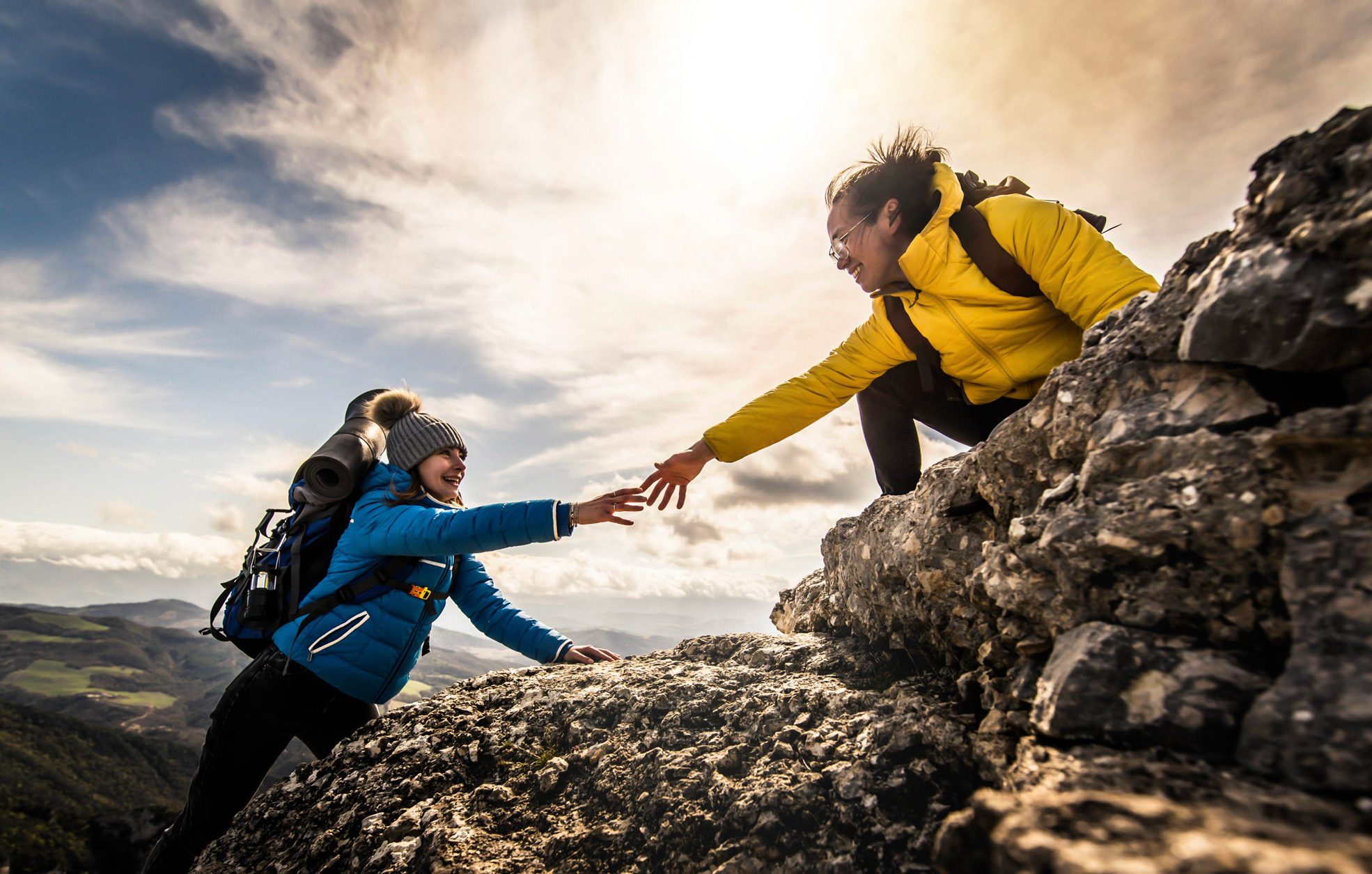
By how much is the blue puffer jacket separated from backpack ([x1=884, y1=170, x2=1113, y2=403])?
3.49m

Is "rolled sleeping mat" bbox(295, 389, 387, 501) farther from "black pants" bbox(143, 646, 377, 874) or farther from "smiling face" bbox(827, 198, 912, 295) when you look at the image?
"smiling face" bbox(827, 198, 912, 295)

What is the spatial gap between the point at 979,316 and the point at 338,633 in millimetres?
6022

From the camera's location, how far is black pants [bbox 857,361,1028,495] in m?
5.55

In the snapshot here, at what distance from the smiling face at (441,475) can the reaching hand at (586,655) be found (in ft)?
6.94

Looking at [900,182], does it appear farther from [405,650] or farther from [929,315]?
[405,650]

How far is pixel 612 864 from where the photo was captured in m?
2.90

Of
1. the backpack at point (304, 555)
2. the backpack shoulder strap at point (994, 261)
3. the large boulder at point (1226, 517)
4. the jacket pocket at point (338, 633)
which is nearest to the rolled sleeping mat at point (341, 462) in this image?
the backpack at point (304, 555)

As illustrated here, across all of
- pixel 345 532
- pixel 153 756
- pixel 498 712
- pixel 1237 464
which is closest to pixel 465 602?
pixel 345 532

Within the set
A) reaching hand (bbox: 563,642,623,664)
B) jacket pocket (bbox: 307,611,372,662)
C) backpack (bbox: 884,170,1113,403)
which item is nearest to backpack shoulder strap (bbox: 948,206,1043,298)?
backpack (bbox: 884,170,1113,403)

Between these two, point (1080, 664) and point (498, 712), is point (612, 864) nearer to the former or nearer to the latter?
point (498, 712)

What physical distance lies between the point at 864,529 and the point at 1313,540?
10.1 ft

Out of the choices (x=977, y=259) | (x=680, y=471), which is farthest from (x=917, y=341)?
(x=680, y=471)

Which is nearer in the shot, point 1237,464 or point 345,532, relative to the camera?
point 1237,464

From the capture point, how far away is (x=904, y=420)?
5.81 m
